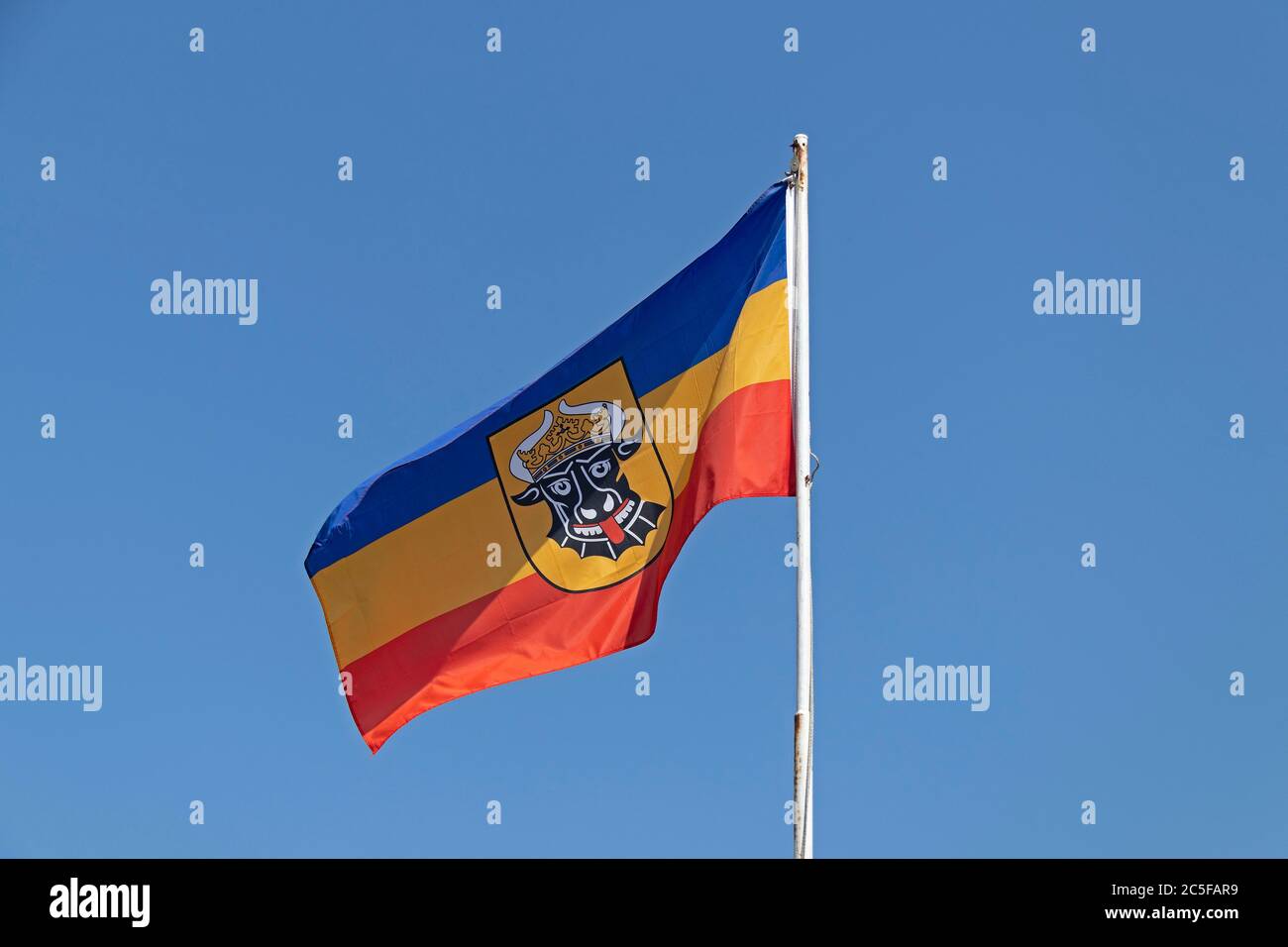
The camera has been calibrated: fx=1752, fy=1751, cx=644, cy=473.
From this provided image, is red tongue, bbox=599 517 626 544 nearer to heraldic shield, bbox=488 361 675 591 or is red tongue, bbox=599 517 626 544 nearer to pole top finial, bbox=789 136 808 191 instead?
heraldic shield, bbox=488 361 675 591

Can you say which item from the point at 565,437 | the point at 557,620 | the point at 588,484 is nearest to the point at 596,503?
the point at 588,484

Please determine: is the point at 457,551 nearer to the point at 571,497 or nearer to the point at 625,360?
the point at 571,497

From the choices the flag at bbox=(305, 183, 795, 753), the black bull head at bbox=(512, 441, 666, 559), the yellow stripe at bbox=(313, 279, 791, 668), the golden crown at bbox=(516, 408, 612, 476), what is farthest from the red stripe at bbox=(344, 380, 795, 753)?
the golden crown at bbox=(516, 408, 612, 476)

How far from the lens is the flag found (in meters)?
20.2

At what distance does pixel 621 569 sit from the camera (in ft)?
66.9

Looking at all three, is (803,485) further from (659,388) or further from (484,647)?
(484,647)

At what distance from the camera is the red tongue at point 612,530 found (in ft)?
67.6

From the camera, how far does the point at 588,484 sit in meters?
21.1

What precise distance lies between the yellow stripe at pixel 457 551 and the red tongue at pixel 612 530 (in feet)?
2.82

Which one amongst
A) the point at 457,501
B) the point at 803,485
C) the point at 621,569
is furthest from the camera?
the point at 457,501

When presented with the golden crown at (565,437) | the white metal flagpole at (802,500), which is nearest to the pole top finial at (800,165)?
the white metal flagpole at (802,500)
